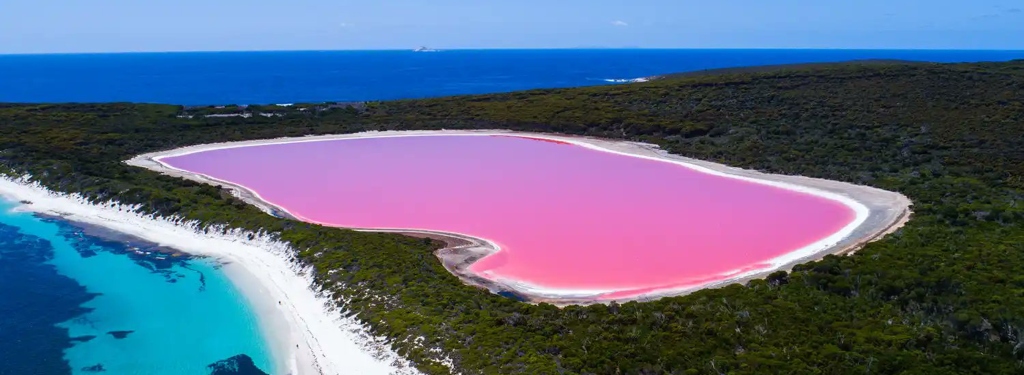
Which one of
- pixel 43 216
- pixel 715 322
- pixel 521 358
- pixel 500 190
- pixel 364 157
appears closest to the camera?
pixel 521 358

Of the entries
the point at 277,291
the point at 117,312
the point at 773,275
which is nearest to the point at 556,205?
the point at 773,275

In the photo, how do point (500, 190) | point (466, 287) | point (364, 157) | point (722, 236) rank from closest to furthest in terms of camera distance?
point (466, 287) → point (722, 236) → point (500, 190) → point (364, 157)

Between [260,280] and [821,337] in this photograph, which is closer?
[821,337]

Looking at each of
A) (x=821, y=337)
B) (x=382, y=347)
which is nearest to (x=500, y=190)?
(x=382, y=347)

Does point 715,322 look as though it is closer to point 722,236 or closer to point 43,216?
point 722,236

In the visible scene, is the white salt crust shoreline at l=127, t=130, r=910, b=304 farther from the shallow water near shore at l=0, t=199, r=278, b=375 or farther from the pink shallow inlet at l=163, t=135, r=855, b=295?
the shallow water near shore at l=0, t=199, r=278, b=375

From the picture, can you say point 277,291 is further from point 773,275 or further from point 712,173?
point 712,173
